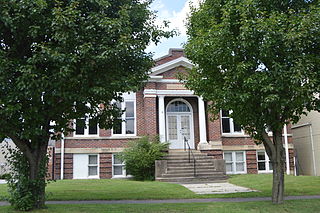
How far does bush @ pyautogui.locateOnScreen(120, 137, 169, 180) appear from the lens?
16891 millimetres

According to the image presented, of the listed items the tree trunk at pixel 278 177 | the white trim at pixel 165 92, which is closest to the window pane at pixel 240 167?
the white trim at pixel 165 92

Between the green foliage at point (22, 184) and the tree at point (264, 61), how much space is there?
533 cm

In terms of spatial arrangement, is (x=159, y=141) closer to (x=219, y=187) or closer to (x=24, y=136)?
(x=219, y=187)

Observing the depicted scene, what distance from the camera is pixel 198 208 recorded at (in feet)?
30.0

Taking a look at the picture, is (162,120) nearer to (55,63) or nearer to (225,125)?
(225,125)

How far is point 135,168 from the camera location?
17.2 meters

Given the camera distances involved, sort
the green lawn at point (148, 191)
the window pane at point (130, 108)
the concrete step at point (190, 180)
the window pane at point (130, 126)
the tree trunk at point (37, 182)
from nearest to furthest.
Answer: the tree trunk at point (37, 182), the green lawn at point (148, 191), the concrete step at point (190, 180), the window pane at point (130, 126), the window pane at point (130, 108)

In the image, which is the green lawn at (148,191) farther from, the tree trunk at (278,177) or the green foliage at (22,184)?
the tree trunk at (278,177)

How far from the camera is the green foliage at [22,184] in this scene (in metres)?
8.40

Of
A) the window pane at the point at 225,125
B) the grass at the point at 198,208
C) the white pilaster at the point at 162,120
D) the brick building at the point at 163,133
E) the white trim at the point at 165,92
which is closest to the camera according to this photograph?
the grass at the point at 198,208

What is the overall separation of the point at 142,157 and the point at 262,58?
9.70m

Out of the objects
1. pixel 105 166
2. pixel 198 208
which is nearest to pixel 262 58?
pixel 198 208

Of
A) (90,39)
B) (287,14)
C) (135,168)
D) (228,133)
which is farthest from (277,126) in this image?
(228,133)

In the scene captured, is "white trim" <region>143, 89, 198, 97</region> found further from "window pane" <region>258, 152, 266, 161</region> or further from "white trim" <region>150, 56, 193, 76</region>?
"window pane" <region>258, 152, 266, 161</region>
